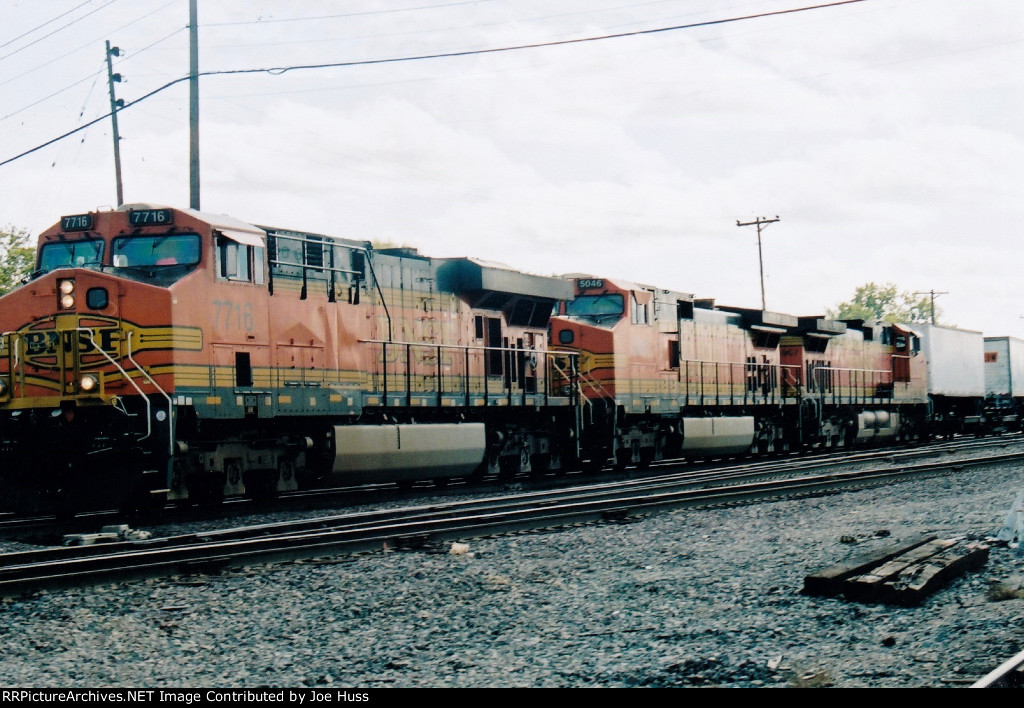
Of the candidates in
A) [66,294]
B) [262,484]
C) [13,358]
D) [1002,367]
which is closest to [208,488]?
[262,484]

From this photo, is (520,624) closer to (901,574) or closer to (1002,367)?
(901,574)

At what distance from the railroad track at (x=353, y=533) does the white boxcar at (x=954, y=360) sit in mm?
20267

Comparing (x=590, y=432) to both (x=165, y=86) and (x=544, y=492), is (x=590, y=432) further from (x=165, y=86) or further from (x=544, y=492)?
(x=165, y=86)

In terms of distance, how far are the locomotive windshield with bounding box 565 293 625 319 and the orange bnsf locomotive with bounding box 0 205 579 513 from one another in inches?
168

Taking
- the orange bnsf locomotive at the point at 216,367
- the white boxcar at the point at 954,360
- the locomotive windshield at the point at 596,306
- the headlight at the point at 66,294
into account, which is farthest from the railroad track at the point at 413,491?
the white boxcar at the point at 954,360

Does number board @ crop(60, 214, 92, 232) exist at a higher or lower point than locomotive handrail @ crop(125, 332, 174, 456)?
higher

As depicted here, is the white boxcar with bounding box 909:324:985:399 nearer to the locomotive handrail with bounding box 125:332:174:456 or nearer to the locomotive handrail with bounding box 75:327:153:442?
the locomotive handrail with bounding box 125:332:174:456

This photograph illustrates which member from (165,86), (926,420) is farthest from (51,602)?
(926,420)

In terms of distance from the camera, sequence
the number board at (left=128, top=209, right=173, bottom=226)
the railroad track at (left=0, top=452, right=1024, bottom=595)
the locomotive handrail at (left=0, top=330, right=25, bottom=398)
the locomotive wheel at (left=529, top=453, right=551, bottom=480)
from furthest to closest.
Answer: the locomotive wheel at (left=529, top=453, right=551, bottom=480), the number board at (left=128, top=209, right=173, bottom=226), the locomotive handrail at (left=0, top=330, right=25, bottom=398), the railroad track at (left=0, top=452, right=1024, bottom=595)

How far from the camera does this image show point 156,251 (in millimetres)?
11969

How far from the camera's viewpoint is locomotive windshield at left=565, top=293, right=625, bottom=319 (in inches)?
786

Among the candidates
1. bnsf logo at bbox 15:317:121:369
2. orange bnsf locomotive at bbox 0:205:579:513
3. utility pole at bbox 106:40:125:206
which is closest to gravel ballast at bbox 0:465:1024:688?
orange bnsf locomotive at bbox 0:205:579:513

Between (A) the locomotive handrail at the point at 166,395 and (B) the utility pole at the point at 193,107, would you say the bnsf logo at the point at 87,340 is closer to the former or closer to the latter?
(A) the locomotive handrail at the point at 166,395

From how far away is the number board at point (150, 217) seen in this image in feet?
39.1
